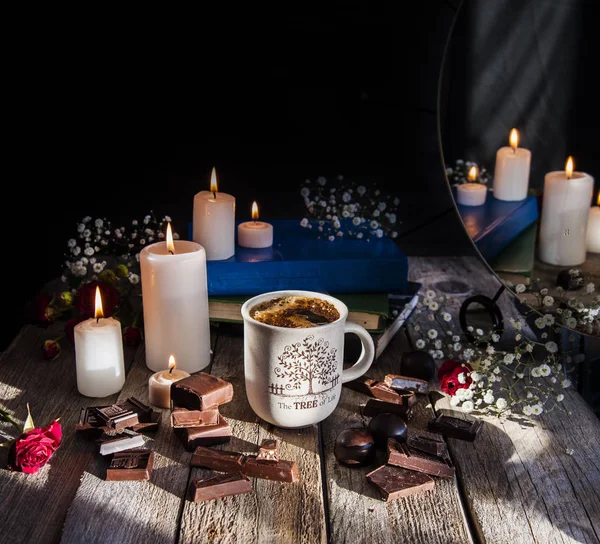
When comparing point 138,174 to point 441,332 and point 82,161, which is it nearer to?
point 82,161

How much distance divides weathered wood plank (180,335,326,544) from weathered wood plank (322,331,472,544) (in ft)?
0.07

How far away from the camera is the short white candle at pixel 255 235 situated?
138 centimetres

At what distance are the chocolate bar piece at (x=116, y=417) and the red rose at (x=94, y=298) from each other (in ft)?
0.86

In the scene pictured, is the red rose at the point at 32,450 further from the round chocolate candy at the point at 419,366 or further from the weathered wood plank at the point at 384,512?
the round chocolate candy at the point at 419,366

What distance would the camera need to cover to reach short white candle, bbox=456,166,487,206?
49.8 inches

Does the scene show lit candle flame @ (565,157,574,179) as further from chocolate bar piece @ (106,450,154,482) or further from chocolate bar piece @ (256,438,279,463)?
chocolate bar piece @ (106,450,154,482)

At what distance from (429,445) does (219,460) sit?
0.88ft

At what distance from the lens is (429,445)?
996 millimetres

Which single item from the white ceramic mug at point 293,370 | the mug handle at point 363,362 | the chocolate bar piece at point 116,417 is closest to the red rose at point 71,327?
the chocolate bar piece at point 116,417

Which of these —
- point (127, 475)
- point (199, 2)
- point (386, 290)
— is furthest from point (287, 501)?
point (199, 2)

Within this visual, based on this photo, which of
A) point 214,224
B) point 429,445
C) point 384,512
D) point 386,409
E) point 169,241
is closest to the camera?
point 384,512

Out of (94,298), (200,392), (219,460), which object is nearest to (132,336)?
(94,298)

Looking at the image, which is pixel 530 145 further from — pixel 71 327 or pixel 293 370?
pixel 71 327

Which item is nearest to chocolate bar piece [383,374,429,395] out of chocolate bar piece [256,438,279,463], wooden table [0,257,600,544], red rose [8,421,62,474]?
wooden table [0,257,600,544]
